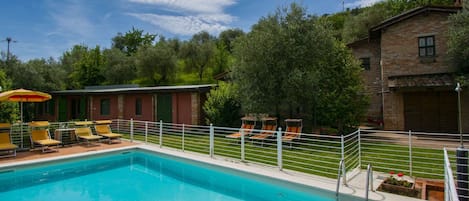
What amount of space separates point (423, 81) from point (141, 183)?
13.9 metres

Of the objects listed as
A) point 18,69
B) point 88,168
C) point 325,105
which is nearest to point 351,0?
point 325,105

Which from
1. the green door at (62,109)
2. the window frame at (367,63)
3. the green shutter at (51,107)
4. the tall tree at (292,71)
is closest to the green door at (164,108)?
the tall tree at (292,71)

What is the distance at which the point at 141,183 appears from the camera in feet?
27.5

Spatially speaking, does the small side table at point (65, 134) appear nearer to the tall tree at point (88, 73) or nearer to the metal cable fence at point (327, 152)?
the metal cable fence at point (327, 152)

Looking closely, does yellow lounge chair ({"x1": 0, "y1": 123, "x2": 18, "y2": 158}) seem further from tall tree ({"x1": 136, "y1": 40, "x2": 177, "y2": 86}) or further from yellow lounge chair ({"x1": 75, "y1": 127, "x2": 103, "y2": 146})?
tall tree ({"x1": 136, "y1": 40, "x2": 177, "y2": 86})

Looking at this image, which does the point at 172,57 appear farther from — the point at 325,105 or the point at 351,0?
the point at 351,0

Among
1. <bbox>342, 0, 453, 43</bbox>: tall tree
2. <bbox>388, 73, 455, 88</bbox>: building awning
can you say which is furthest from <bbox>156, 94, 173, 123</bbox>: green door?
<bbox>342, 0, 453, 43</bbox>: tall tree

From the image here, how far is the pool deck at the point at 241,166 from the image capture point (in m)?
6.16

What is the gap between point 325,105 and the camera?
1436 cm

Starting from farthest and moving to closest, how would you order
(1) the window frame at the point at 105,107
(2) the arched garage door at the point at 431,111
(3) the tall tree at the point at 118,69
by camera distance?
(3) the tall tree at the point at 118,69, (1) the window frame at the point at 105,107, (2) the arched garage door at the point at 431,111

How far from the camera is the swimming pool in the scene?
23.4 feet

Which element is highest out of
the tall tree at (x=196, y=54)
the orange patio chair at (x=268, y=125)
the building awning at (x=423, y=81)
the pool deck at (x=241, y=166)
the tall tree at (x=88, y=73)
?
the tall tree at (x=196, y=54)

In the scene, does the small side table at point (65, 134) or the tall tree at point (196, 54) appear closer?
the small side table at point (65, 134)

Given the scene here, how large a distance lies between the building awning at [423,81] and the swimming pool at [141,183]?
10.9 m
